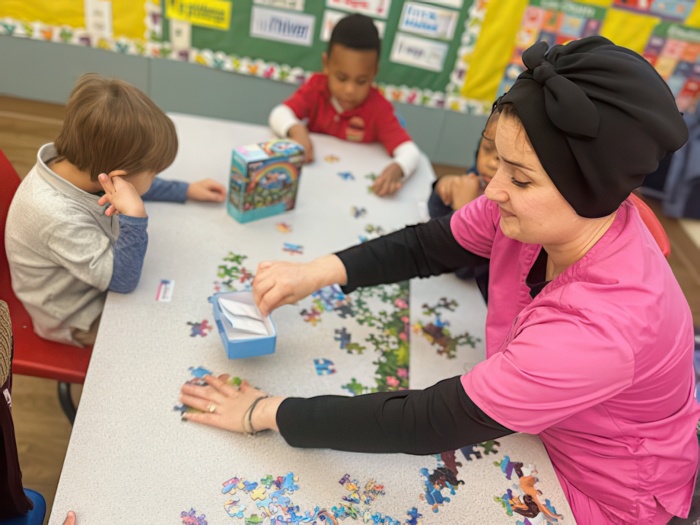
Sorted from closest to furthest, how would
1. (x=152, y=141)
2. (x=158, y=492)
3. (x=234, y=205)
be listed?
1. (x=158, y=492)
2. (x=152, y=141)
3. (x=234, y=205)

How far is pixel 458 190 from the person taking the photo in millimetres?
1784

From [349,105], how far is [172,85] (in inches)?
67.9

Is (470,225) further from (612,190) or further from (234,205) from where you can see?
(234,205)

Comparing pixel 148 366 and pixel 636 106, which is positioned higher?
pixel 636 106

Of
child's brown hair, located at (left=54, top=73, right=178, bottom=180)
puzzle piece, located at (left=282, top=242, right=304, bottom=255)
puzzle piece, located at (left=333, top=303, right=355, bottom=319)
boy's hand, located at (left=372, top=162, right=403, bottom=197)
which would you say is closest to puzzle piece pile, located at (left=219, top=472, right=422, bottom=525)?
puzzle piece, located at (left=333, top=303, right=355, bottom=319)

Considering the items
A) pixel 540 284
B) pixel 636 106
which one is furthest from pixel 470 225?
pixel 636 106

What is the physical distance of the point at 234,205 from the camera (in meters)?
1.67

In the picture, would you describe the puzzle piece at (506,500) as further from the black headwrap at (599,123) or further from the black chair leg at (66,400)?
the black chair leg at (66,400)

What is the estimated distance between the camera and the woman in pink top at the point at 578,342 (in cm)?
88

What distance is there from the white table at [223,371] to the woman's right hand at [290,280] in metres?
0.10

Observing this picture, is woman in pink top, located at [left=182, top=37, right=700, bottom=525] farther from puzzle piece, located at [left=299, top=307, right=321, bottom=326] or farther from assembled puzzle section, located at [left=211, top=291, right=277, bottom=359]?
puzzle piece, located at [left=299, top=307, right=321, bottom=326]

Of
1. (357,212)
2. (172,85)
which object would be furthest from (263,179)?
(172,85)

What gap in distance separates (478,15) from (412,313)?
2.47 m

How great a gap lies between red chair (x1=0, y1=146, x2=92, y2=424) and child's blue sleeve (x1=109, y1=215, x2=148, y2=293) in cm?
27
